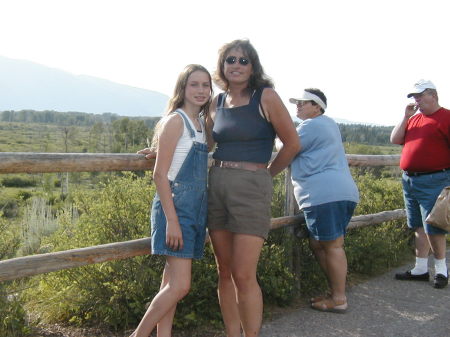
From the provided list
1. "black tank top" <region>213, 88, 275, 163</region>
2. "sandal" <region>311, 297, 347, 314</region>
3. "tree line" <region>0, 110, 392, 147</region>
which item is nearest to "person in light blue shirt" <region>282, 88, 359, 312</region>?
"sandal" <region>311, 297, 347, 314</region>

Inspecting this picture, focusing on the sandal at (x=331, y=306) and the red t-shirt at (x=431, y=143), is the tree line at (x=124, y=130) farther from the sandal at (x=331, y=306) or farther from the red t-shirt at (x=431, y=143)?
the sandal at (x=331, y=306)

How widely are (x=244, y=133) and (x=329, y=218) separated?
1526 mm

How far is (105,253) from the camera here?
3.39 m

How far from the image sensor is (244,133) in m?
3.15

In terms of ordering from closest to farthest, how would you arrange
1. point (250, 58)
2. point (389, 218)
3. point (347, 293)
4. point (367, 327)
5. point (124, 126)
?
point (250, 58) < point (367, 327) < point (347, 293) < point (389, 218) < point (124, 126)

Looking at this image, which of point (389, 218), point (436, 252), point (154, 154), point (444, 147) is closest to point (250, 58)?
point (154, 154)

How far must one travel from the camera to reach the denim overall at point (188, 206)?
9.95 ft

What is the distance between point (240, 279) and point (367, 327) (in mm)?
1551

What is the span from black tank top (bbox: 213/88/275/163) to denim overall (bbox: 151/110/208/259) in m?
0.15

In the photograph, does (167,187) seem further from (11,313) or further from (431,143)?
(431,143)

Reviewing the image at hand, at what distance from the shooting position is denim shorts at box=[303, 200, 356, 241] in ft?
14.2

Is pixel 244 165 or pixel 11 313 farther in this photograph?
pixel 11 313

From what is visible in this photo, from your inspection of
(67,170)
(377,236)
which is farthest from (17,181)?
(67,170)

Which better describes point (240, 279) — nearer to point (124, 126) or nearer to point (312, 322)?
point (312, 322)
